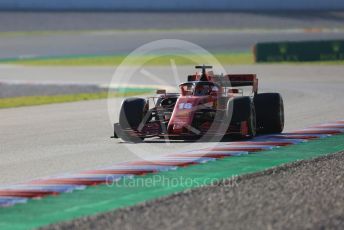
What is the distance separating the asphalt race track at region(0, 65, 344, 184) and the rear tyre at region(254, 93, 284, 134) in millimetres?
946

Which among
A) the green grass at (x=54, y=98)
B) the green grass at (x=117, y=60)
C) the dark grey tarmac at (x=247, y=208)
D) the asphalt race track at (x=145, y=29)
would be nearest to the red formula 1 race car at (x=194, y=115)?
the dark grey tarmac at (x=247, y=208)

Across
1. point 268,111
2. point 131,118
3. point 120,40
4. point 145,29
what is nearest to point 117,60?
point 120,40

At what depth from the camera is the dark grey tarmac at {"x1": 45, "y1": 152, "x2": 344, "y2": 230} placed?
783cm

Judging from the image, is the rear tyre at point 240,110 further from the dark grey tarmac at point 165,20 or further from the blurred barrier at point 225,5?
the blurred barrier at point 225,5

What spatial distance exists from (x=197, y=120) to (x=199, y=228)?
6.18 meters

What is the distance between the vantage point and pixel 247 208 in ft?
27.9

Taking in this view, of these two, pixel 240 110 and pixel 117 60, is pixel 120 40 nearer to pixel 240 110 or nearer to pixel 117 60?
pixel 117 60

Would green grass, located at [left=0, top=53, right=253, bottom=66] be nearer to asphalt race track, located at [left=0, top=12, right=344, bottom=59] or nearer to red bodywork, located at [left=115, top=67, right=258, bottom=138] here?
asphalt race track, located at [left=0, top=12, right=344, bottom=59]

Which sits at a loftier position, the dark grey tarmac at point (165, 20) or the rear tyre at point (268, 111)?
the dark grey tarmac at point (165, 20)

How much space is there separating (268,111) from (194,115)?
69.7 inches

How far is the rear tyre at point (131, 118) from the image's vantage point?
14.1 m

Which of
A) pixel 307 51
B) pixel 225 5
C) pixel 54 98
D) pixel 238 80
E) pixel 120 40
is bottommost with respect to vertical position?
pixel 54 98

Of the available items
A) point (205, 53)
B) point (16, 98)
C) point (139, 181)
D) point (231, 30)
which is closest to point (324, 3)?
point (231, 30)

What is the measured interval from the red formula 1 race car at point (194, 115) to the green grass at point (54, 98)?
1014 centimetres
